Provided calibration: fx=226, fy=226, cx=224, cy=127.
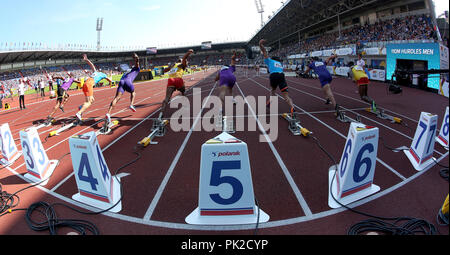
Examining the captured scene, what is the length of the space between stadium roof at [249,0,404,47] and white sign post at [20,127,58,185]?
32.7 m

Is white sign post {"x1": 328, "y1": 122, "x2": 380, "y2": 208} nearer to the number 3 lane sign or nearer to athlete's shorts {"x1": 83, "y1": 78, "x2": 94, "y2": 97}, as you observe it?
the number 3 lane sign

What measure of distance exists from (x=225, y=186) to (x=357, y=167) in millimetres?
1923

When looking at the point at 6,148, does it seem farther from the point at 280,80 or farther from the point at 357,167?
the point at 280,80

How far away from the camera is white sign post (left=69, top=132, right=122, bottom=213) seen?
331 cm

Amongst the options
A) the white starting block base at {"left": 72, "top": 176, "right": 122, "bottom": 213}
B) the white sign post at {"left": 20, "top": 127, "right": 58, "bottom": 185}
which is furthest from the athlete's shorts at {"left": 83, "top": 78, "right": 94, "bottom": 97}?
the white starting block base at {"left": 72, "top": 176, "right": 122, "bottom": 213}

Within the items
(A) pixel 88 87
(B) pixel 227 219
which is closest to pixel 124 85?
(A) pixel 88 87

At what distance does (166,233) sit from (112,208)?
1.09 m

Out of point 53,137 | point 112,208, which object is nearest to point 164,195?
point 112,208

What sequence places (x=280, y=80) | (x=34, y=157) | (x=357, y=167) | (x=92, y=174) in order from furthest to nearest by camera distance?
(x=280, y=80) → (x=34, y=157) → (x=92, y=174) → (x=357, y=167)

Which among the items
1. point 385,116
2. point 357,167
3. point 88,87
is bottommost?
point 357,167

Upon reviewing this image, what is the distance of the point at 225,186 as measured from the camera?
115 inches

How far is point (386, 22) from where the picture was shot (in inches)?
1007

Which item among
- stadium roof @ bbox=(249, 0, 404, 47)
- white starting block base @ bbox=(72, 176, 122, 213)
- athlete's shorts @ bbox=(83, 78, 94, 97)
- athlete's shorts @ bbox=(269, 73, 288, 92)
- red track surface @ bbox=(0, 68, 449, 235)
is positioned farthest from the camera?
stadium roof @ bbox=(249, 0, 404, 47)
